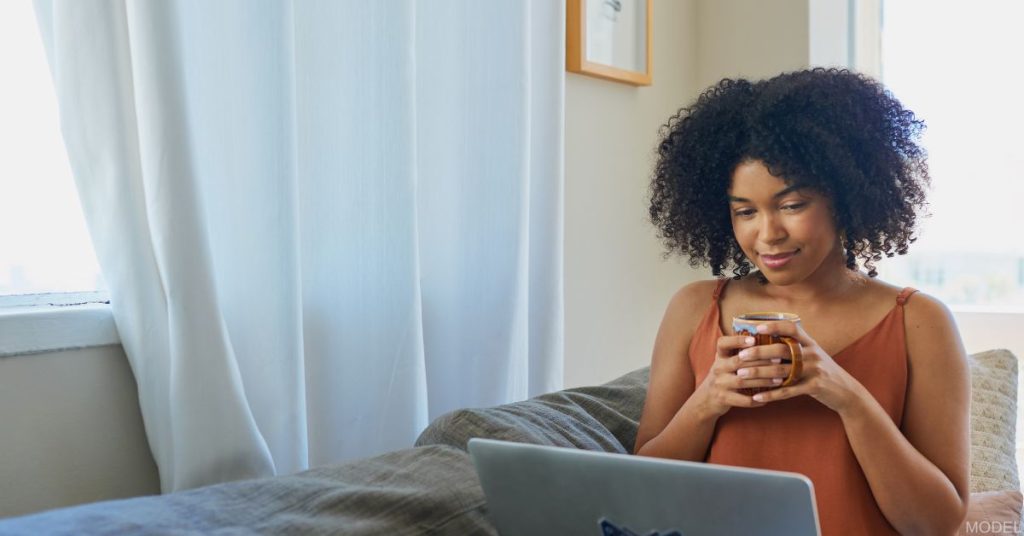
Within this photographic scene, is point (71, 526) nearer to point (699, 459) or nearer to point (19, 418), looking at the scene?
point (19, 418)

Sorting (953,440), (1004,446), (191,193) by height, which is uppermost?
(191,193)

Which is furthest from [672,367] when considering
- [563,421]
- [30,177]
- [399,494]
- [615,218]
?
[615,218]

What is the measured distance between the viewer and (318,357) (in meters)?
1.47

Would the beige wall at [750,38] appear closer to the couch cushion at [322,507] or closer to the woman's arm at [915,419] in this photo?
the woman's arm at [915,419]

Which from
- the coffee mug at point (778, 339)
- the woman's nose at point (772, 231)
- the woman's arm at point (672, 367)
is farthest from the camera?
the woman's arm at point (672, 367)

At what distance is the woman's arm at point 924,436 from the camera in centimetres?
112

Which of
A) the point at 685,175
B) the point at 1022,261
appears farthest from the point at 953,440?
the point at 1022,261

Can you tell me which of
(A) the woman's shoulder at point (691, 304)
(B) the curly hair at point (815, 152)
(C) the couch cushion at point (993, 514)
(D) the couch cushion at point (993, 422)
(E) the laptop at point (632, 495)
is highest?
(B) the curly hair at point (815, 152)

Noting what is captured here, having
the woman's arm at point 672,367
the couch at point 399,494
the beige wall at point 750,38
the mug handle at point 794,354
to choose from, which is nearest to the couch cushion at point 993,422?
the couch at point 399,494

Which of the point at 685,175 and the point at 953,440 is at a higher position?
→ the point at 685,175

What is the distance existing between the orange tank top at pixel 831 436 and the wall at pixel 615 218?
1001 millimetres

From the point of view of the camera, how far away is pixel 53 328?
3.94 feet

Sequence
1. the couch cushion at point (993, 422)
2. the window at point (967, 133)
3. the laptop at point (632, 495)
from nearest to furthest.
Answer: the laptop at point (632, 495)
the couch cushion at point (993, 422)
the window at point (967, 133)

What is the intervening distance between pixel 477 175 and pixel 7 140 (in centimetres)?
78
